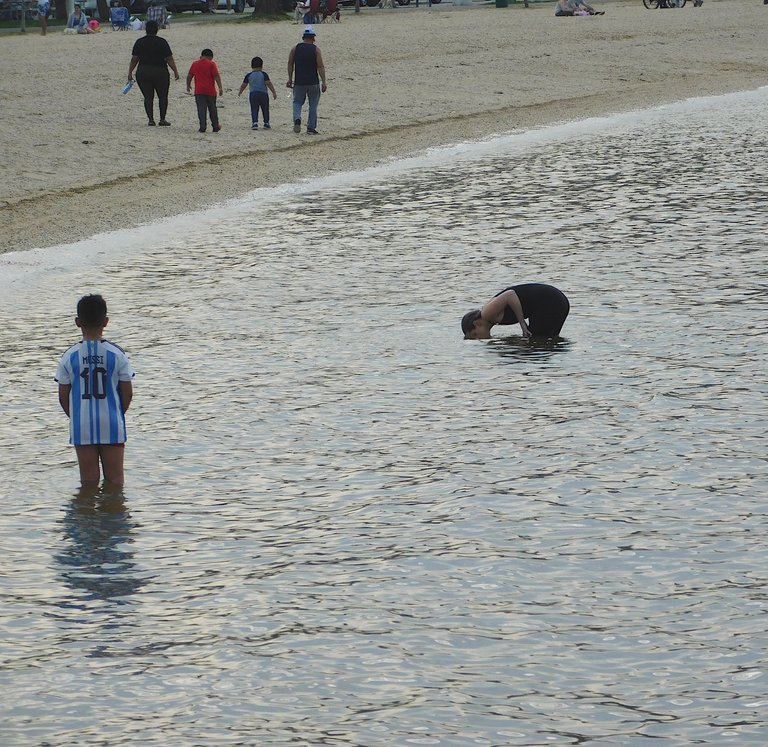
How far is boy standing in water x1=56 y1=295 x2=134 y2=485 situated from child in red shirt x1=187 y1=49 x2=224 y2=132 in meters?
19.2

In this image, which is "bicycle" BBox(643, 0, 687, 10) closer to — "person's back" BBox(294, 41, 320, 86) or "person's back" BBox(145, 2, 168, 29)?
"person's back" BBox(145, 2, 168, 29)

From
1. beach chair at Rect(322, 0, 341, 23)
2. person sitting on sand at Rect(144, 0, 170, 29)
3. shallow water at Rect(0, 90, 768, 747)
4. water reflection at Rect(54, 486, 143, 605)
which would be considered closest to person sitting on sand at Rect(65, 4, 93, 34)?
person sitting on sand at Rect(144, 0, 170, 29)

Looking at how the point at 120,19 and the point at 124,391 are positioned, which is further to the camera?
the point at 120,19

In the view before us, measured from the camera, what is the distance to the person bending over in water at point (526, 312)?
13.1m

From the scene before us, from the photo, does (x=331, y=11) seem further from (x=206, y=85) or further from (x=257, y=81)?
(x=206, y=85)

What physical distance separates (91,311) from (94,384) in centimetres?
46

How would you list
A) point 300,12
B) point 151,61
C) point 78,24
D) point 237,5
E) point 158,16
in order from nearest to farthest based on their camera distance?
point 151,61 → point 158,16 → point 78,24 → point 300,12 → point 237,5

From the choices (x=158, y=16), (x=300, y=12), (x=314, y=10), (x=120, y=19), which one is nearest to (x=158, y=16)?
(x=158, y=16)

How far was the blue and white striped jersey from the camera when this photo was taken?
347 inches

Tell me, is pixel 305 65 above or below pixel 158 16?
below

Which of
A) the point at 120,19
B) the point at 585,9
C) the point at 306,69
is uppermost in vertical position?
the point at 585,9

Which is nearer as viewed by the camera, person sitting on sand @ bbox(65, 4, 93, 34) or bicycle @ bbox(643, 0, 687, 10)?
person sitting on sand @ bbox(65, 4, 93, 34)

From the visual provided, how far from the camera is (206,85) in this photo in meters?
28.0

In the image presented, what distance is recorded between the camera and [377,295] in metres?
15.2
